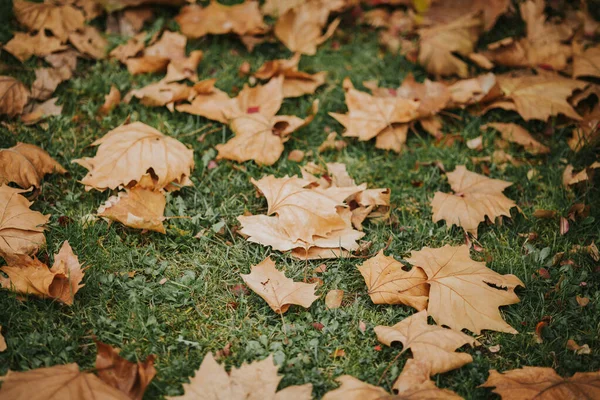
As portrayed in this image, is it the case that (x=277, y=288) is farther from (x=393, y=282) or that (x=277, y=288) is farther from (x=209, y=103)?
(x=209, y=103)

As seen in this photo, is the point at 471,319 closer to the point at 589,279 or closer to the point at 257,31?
the point at 589,279

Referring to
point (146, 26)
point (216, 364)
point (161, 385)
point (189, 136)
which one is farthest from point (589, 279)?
point (146, 26)

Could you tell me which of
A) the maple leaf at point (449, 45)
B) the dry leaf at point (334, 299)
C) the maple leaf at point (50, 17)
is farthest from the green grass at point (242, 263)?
the maple leaf at point (449, 45)

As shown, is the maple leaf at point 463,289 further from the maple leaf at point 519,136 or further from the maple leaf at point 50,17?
the maple leaf at point 50,17

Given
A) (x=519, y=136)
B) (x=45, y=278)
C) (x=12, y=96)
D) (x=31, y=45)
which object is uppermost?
(x=31, y=45)

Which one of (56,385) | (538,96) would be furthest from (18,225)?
(538,96)

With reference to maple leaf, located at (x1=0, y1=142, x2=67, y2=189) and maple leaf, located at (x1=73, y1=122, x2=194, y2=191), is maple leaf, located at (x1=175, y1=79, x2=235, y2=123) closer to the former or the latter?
maple leaf, located at (x1=73, y1=122, x2=194, y2=191)

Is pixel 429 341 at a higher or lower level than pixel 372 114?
lower

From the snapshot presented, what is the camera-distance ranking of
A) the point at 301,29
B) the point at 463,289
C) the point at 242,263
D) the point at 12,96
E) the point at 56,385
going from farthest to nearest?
1. the point at 301,29
2. the point at 12,96
3. the point at 242,263
4. the point at 463,289
5. the point at 56,385
